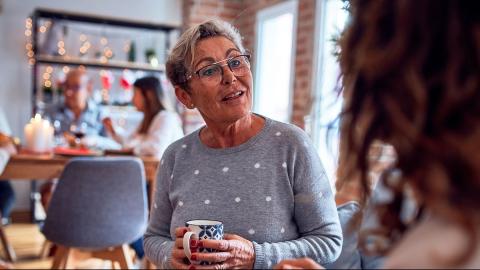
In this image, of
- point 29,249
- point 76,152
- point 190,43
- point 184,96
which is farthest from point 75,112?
point 190,43

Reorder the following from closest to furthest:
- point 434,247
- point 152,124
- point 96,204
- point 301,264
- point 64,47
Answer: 1. point 434,247
2. point 301,264
3. point 96,204
4. point 152,124
5. point 64,47

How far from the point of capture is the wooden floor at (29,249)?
11.0 ft

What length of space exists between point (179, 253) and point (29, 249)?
3.18 meters

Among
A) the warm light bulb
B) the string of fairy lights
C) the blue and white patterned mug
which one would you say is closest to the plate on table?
the blue and white patterned mug

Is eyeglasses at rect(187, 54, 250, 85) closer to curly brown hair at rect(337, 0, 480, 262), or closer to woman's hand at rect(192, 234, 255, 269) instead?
woman's hand at rect(192, 234, 255, 269)

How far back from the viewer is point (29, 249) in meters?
3.84

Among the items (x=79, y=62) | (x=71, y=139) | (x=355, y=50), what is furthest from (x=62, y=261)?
(x=79, y=62)

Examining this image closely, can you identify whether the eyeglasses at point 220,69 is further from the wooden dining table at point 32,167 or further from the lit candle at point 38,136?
the lit candle at point 38,136

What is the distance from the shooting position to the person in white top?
3006mm

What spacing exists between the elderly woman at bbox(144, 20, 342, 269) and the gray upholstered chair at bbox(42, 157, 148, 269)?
42.8 inches

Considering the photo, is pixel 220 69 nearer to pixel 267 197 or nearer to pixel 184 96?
pixel 184 96

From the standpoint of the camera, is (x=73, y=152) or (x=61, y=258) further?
(x=73, y=152)

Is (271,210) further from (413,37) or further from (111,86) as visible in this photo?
(111,86)

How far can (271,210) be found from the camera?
1194 millimetres
